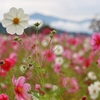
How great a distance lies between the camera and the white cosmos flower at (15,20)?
1.64 metres

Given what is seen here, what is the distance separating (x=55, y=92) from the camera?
145 centimetres

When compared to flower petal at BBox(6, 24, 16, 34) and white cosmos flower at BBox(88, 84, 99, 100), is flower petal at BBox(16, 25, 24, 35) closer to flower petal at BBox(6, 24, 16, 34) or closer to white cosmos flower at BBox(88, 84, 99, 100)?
flower petal at BBox(6, 24, 16, 34)

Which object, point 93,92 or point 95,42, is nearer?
point 95,42

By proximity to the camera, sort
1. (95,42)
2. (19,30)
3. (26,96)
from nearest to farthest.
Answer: (26,96)
(19,30)
(95,42)

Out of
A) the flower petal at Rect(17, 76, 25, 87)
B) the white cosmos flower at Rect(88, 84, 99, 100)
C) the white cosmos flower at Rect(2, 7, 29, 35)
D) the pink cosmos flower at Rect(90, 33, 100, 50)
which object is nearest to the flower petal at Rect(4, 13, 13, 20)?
the white cosmos flower at Rect(2, 7, 29, 35)

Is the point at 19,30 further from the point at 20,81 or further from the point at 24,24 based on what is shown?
the point at 20,81

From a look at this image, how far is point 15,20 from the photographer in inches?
66.0

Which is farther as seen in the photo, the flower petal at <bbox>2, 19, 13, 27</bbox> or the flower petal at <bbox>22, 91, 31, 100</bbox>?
the flower petal at <bbox>2, 19, 13, 27</bbox>

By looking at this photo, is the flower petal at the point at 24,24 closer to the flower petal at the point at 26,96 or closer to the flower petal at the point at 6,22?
the flower petal at the point at 6,22

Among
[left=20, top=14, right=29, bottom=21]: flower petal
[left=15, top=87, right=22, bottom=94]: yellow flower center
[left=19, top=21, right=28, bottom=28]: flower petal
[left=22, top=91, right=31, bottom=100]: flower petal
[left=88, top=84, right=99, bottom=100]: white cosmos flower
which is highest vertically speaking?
[left=88, top=84, right=99, bottom=100]: white cosmos flower

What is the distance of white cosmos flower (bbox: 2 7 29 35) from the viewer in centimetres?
164

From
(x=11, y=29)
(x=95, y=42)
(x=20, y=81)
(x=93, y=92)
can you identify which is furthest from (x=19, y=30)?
(x=93, y=92)

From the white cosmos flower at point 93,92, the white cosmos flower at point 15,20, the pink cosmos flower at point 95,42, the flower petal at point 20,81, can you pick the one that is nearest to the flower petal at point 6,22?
the white cosmos flower at point 15,20

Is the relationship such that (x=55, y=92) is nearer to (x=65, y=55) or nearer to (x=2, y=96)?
(x=2, y=96)
